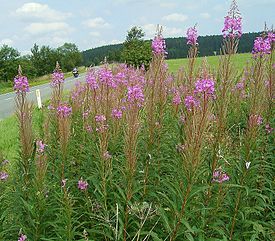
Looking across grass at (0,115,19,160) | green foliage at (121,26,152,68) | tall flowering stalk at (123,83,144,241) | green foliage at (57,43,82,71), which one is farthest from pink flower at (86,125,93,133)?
green foliage at (57,43,82,71)

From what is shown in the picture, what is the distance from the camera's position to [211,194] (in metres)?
3.74

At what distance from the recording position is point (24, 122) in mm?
4125

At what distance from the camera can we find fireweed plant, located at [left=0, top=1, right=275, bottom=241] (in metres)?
3.19

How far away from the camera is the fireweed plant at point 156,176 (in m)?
3.19

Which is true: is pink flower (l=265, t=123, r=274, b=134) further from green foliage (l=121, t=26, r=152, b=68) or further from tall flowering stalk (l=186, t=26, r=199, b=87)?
green foliage (l=121, t=26, r=152, b=68)

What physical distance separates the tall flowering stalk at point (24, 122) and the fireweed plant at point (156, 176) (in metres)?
0.01

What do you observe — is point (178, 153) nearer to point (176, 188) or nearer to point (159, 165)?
point (159, 165)

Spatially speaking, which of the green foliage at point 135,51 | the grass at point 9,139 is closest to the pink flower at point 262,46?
the grass at point 9,139

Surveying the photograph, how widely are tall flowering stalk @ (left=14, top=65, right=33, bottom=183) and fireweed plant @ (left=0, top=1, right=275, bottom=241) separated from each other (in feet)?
0.04

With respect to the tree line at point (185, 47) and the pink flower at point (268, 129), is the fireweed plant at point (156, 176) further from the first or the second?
the tree line at point (185, 47)

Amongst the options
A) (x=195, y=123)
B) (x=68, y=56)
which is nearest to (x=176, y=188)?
(x=195, y=123)

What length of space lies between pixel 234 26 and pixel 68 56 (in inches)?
4267

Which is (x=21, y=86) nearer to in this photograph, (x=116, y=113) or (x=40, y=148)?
(x=40, y=148)

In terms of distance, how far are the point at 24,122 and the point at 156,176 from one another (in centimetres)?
154
